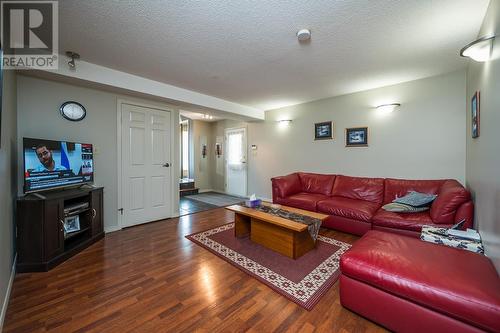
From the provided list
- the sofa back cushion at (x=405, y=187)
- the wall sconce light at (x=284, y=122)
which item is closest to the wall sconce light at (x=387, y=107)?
the sofa back cushion at (x=405, y=187)

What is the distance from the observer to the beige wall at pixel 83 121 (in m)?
2.53

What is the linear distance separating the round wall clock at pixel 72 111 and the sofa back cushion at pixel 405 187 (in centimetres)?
486

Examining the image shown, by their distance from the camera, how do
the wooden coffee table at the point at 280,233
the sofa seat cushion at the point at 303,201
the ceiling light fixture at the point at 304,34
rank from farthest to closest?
the sofa seat cushion at the point at 303,201 → the wooden coffee table at the point at 280,233 → the ceiling light fixture at the point at 304,34

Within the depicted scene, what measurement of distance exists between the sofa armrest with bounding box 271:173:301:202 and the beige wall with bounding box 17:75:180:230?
269 cm

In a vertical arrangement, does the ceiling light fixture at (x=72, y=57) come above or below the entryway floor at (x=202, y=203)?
above

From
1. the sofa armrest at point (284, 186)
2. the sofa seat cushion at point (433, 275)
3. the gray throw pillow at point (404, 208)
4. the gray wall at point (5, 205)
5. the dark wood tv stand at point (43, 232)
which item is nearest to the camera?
the sofa seat cushion at point (433, 275)

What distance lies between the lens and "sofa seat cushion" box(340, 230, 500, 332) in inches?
43.5

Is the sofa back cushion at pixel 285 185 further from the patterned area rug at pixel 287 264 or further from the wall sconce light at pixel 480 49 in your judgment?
the wall sconce light at pixel 480 49

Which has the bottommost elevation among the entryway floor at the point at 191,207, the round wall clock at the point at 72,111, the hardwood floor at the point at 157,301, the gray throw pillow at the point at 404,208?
the hardwood floor at the point at 157,301

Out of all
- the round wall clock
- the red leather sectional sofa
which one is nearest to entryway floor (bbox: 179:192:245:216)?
the red leather sectional sofa

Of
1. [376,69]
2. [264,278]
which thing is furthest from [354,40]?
[264,278]

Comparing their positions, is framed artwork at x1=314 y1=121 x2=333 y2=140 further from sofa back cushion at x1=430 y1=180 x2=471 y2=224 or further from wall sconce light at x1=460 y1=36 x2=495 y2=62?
wall sconce light at x1=460 y1=36 x2=495 y2=62

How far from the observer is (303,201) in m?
3.62

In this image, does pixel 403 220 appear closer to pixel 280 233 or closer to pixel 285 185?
pixel 280 233
